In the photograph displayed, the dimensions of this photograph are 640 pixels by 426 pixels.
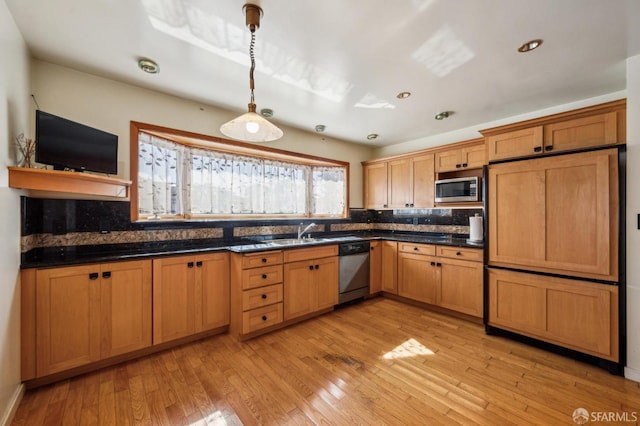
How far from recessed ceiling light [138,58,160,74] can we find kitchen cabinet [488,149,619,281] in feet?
10.9

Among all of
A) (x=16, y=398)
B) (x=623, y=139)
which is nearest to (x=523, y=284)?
(x=623, y=139)

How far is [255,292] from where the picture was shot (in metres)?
2.65

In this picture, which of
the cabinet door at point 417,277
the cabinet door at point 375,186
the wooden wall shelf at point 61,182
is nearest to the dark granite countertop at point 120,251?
the cabinet door at point 417,277

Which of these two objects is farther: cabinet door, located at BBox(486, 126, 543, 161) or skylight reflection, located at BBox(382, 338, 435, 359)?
cabinet door, located at BBox(486, 126, 543, 161)

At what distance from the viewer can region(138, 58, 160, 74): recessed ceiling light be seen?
82.0 inches

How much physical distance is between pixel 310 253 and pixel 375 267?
4.02 ft

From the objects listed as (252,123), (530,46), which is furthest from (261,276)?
(530,46)

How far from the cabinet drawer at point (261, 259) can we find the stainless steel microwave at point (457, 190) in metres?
2.32

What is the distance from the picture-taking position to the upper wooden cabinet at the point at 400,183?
12.2ft

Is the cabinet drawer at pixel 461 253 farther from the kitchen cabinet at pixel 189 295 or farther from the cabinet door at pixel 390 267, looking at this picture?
the kitchen cabinet at pixel 189 295

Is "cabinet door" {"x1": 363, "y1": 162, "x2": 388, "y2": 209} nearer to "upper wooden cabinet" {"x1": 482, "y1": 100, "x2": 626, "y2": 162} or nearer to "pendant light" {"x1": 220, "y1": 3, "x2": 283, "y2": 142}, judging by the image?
"upper wooden cabinet" {"x1": 482, "y1": 100, "x2": 626, "y2": 162}

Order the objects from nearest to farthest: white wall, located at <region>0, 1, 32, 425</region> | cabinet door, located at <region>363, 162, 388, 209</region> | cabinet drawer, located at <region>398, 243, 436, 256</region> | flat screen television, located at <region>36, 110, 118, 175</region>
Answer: white wall, located at <region>0, 1, 32, 425</region> < flat screen television, located at <region>36, 110, 118, 175</region> < cabinet drawer, located at <region>398, 243, 436, 256</region> < cabinet door, located at <region>363, 162, 388, 209</region>

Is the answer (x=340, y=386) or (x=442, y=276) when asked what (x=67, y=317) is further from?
(x=442, y=276)

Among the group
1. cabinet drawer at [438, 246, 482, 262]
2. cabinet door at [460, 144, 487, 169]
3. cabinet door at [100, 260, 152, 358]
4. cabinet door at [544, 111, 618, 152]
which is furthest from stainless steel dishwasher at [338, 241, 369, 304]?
cabinet door at [544, 111, 618, 152]
